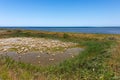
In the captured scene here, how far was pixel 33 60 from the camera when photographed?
1281cm

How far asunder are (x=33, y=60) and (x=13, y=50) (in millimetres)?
4106

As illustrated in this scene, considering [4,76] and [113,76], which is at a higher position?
[4,76]

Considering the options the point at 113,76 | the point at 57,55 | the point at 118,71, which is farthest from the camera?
the point at 57,55

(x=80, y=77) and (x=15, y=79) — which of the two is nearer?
(x=15, y=79)

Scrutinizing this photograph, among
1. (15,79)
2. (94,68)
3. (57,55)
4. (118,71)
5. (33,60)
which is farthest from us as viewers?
(57,55)

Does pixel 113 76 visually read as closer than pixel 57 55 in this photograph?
Yes

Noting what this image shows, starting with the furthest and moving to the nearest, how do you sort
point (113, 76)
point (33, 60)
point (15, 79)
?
1. point (33, 60)
2. point (113, 76)
3. point (15, 79)

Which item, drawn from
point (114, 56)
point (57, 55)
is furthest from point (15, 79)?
point (57, 55)

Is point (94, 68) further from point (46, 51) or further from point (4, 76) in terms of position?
point (46, 51)

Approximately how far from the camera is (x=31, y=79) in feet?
19.0

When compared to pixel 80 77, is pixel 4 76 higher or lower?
higher

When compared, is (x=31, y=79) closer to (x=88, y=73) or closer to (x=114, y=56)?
(x=88, y=73)

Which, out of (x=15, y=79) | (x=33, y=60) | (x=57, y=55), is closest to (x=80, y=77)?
(x=15, y=79)

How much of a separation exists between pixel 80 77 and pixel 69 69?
66.2 inches
